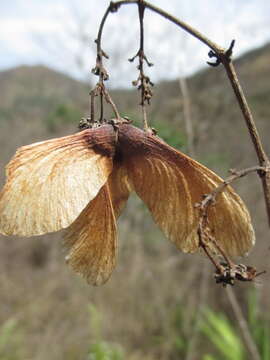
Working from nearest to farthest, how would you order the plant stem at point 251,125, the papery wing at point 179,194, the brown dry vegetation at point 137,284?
the plant stem at point 251,125
the papery wing at point 179,194
the brown dry vegetation at point 137,284

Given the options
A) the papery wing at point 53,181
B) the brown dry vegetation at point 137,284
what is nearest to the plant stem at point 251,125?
the papery wing at point 53,181

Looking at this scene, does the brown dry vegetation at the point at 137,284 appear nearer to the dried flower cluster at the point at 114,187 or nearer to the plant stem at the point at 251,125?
the dried flower cluster at the point at 114,187

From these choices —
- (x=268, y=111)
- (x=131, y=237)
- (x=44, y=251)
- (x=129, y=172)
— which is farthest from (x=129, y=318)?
(x=268, y=111)

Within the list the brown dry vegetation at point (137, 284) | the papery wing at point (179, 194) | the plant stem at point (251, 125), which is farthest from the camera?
the brown dry vegetation at point (137, 284)

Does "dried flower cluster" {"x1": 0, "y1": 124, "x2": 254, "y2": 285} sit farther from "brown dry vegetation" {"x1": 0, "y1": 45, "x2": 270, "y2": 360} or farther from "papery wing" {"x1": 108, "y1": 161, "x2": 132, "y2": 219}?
"brown dry vegetation" {"x1": 0, "y1": 45, "x2": 270, "y2": 360}

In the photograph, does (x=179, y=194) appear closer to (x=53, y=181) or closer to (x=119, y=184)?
(x=119, y=184)

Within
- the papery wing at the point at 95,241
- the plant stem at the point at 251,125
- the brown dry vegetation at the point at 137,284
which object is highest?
the brown dry vegetation at the point at 137,284

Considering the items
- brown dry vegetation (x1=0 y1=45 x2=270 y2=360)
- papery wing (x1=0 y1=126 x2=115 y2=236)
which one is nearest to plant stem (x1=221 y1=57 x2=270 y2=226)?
papery wing (x1=0 y1=126 x2=115 y2=236)

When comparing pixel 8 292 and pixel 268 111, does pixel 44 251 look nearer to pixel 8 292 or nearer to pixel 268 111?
pixel 8 292

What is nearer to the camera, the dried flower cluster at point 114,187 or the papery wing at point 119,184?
the dried flower cluster at point 114,187
